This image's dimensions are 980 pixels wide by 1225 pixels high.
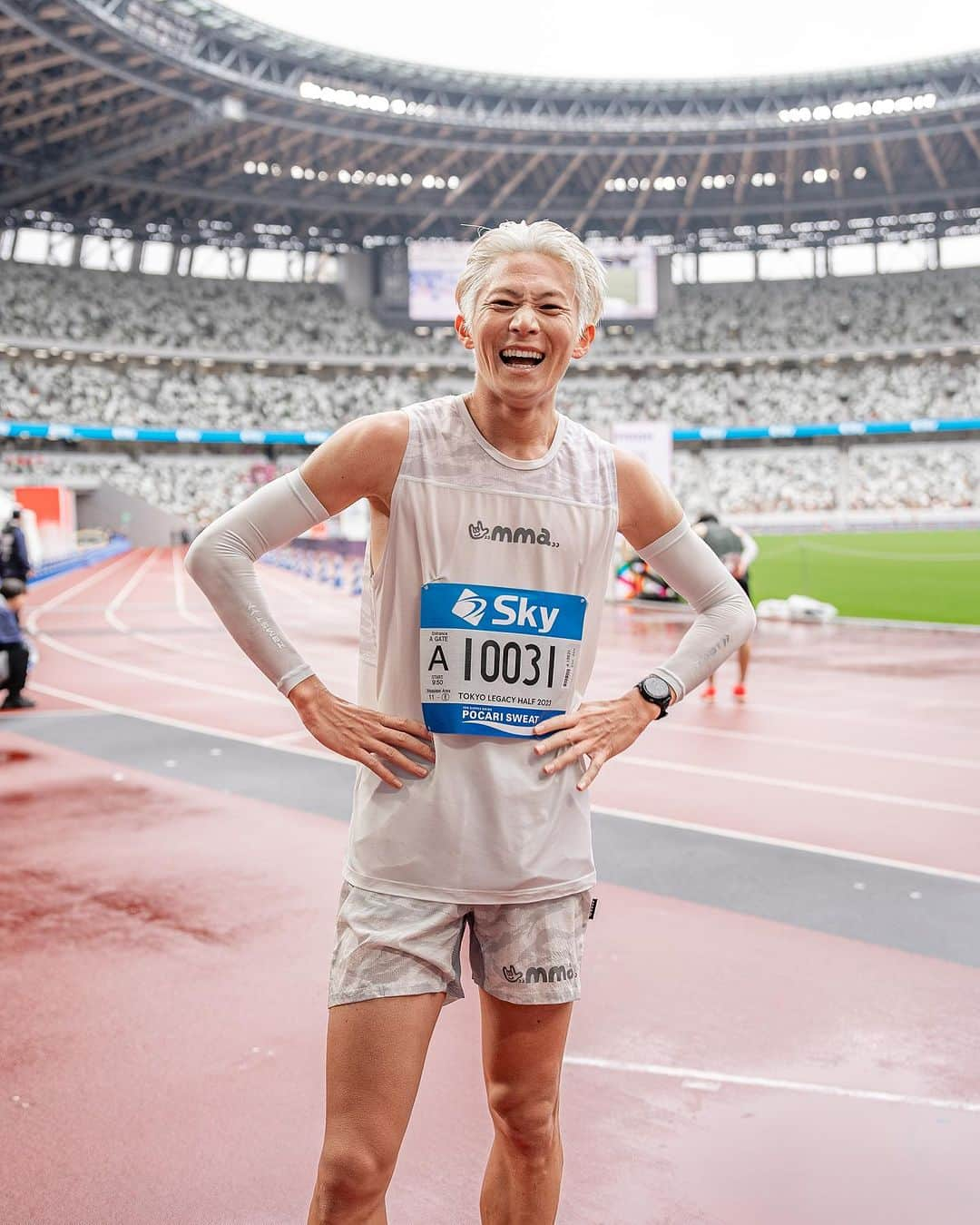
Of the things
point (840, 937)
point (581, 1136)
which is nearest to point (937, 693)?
point (840, 937)

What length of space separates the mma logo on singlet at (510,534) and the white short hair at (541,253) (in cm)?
43

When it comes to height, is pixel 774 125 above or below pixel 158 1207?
above

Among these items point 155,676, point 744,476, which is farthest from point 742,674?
point 744,476

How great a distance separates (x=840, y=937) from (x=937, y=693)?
7.79m

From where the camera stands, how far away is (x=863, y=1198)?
3104mm

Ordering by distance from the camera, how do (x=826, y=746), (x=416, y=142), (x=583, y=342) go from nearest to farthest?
(x=583, y=342)
(x=826, y=746)
(x=416, y=142)

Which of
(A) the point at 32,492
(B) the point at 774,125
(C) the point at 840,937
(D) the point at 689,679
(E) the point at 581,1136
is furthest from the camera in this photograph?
(B) the point at 774,125

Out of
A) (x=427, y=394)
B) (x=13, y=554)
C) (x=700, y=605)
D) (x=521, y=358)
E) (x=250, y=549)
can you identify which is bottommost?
(x=13, y=554)

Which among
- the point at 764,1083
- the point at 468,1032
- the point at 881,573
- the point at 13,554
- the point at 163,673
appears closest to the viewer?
the point at 764,1083

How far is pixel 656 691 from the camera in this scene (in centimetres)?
259

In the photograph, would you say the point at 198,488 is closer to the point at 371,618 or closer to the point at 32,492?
the point at 32,492

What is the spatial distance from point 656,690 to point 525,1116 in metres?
0.93

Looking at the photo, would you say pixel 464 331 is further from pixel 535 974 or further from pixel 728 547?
pixel 728 547

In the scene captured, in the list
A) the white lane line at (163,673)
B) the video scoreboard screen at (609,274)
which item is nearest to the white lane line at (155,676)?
the white lane line at (163,673)
